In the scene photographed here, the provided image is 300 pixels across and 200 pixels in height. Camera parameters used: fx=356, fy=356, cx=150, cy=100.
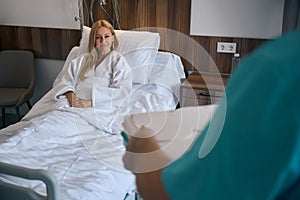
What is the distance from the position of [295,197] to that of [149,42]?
2.45m

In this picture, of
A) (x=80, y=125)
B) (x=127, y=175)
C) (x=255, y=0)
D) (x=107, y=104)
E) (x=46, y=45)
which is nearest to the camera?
(x=127, y=175)

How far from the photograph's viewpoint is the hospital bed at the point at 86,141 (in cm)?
159

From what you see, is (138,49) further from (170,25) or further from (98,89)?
(98,89)

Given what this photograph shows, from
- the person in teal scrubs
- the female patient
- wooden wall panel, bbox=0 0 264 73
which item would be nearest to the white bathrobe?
the female patient

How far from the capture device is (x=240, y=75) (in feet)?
1.46

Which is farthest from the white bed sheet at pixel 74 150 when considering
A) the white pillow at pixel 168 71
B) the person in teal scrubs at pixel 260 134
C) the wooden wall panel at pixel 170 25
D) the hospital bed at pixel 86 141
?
the person in teal scrubs at pixel 260 134

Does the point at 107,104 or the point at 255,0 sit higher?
the point at 255,0

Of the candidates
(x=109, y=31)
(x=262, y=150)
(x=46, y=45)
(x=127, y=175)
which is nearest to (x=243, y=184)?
(x=262, y=150)

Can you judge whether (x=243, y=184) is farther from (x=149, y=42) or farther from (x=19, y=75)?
(x=19, y=75)

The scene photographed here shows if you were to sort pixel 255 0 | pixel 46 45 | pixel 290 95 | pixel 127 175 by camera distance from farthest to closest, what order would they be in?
1. pixel 46 45
2. pixel 255 0
3. pixel 127 175
4. pixel 290 95

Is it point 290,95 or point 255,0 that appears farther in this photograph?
point 255,0

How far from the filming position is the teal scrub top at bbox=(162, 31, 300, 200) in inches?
15.8

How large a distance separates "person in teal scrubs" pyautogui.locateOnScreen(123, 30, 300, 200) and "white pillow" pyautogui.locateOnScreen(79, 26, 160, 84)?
221cm

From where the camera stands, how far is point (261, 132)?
42 centimetres
